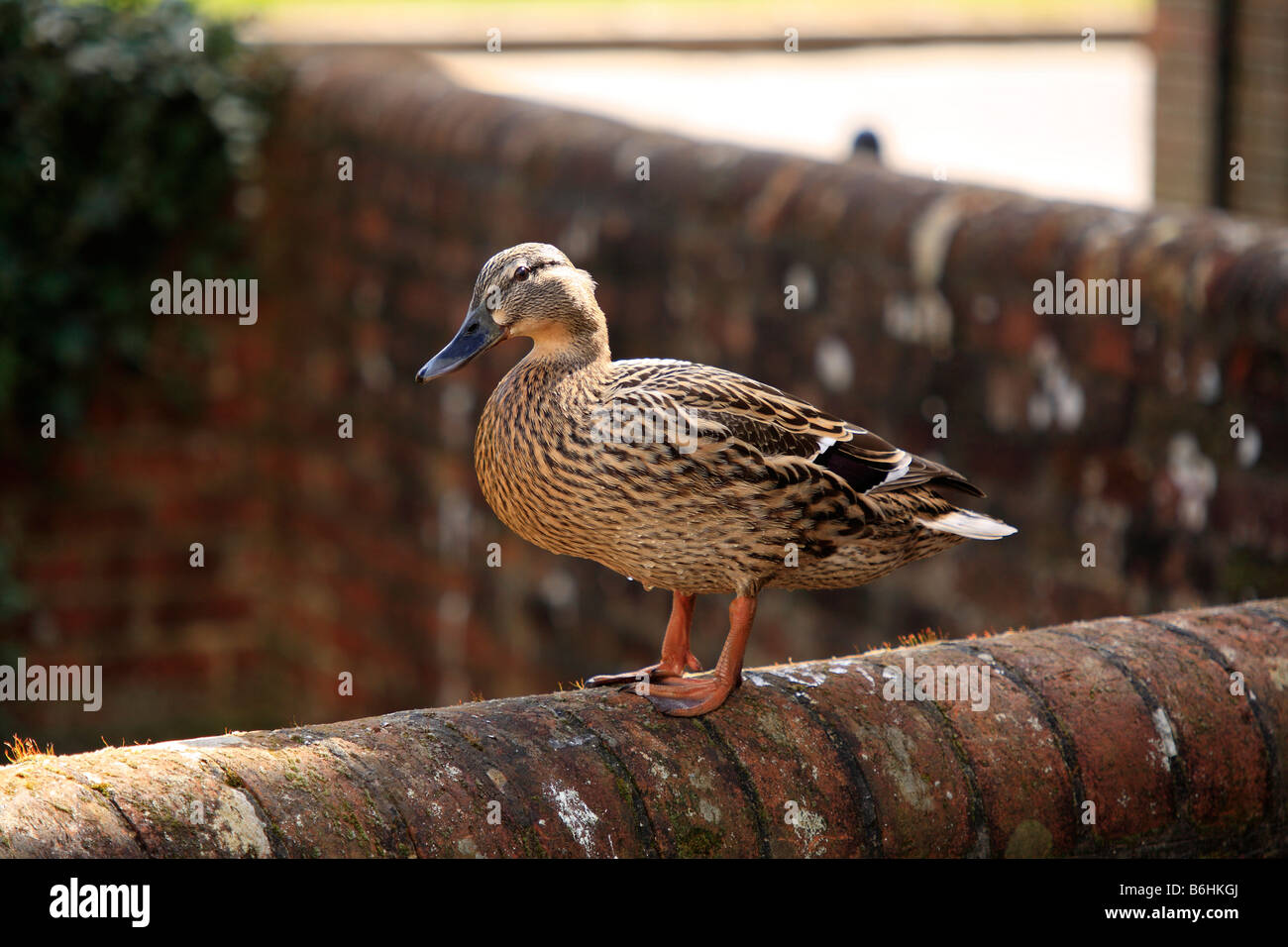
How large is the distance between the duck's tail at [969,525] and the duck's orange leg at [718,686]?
1.13ft

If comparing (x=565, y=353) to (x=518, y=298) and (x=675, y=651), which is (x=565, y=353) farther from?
(x=675, y=651)

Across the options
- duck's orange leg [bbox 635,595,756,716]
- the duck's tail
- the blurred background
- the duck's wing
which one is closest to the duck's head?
the duck's wing

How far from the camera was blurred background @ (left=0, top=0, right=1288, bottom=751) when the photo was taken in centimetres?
531

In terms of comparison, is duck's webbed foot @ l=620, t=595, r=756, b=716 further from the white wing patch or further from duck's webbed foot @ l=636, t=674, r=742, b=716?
the white wing patch

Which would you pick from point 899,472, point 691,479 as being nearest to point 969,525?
point 899,472

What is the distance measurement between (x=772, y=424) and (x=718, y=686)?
47 cm

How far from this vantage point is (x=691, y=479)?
2.64 metres

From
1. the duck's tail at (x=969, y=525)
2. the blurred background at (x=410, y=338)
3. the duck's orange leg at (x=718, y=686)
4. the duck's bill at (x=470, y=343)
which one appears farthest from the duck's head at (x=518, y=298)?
the blurred background at (x=410, y=338)

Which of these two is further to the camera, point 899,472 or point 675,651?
point 675,651

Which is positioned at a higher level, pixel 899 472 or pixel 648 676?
pixel 899 472

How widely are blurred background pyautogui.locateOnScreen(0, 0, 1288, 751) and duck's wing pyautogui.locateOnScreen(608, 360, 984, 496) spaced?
2.34 meters

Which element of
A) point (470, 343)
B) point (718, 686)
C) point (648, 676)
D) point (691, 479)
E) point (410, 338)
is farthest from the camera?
point (410, 338)

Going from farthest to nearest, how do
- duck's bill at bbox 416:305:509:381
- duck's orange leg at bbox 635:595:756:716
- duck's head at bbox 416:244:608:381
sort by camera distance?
duck's orange leg at bbox 635:595:756:716 < duck's head at bbox 416:244:608:381 < duck's bill at bbox 416:305:509:381

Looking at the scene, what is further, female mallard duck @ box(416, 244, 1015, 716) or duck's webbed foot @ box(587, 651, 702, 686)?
duck's webbed foot @ box(587, 651, 702, 686)
